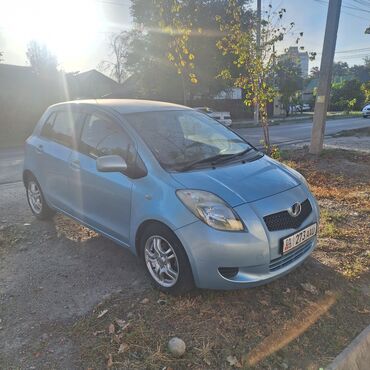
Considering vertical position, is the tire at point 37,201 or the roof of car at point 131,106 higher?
the roof of car at point 131,106

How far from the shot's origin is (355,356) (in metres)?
2.66

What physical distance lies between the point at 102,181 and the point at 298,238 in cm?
191

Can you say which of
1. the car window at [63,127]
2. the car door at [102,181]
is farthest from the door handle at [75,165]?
the car window at [63,127]

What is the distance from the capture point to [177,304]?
3205mm

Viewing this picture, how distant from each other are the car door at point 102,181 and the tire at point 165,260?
0.30 meters

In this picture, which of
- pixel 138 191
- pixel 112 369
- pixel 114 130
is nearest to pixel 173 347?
pixel 112 369

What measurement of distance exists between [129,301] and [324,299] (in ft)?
5.42

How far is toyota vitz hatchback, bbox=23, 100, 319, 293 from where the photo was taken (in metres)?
2.98

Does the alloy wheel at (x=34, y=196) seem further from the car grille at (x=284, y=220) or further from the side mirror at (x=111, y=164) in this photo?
the car grille at (x=284, y=220)

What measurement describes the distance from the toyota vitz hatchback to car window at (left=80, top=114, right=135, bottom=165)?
0.01 metres

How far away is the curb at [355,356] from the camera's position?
8.42 ft

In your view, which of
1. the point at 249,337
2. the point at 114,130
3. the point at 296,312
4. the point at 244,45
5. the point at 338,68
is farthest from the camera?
the point at 338,68

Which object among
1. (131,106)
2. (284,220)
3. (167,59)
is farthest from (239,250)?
(167,59)

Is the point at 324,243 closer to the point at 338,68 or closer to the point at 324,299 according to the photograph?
the point at 324,299
